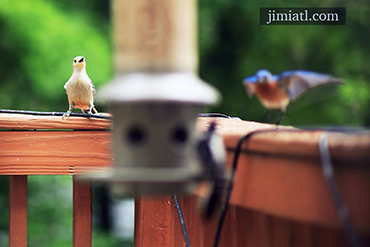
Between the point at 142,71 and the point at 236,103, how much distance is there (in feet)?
22.1

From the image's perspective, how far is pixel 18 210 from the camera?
1606 mm

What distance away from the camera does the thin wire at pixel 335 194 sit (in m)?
0.68

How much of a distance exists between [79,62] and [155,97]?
7.03ft

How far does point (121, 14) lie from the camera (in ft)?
2.85

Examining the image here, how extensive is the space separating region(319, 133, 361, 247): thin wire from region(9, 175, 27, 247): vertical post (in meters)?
1.05

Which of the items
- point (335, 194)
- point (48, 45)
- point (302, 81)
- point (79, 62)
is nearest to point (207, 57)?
point (48, 45)

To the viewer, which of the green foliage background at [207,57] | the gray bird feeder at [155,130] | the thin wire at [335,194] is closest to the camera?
the thin wire at [335,194]

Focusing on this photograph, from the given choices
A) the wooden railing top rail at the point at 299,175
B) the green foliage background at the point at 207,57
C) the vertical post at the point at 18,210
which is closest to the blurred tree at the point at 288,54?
the green foliage background at the point at 207,57

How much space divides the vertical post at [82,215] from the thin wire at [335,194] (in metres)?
0.98

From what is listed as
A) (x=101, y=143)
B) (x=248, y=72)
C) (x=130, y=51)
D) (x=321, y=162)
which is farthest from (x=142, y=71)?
(x=248, y=72)

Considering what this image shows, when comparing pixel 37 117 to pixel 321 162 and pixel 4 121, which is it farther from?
pixel 321 162

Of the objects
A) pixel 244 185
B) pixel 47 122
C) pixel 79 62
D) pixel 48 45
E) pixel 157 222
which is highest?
pixel 48 45

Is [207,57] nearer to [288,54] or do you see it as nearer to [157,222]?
[288,54]

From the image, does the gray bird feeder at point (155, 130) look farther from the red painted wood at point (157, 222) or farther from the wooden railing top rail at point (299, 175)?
the red painted wood at point (157, 222)
